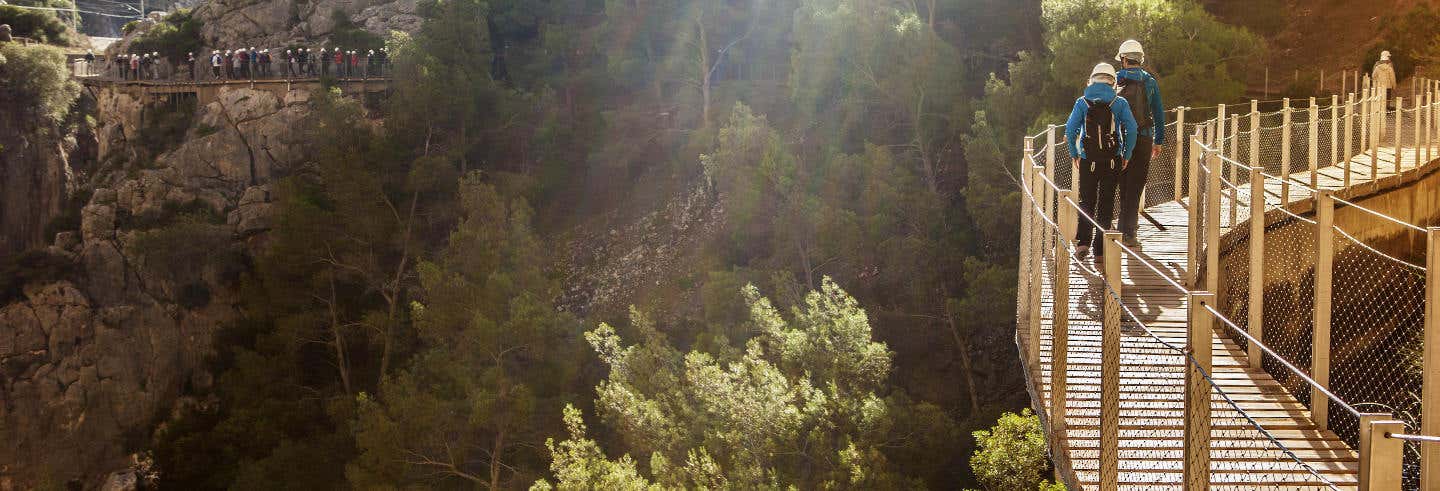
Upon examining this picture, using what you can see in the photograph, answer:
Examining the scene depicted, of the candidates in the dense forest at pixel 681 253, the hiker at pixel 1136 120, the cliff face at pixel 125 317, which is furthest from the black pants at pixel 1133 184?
the cliff face at pixel 125 317

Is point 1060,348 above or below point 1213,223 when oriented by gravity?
below

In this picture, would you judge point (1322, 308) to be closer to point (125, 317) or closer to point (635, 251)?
point (635, 251)

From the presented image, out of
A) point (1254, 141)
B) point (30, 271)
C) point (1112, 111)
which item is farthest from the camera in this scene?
point (30, 271)

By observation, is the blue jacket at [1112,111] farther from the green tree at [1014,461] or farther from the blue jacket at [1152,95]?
the green tree at [1014,461]

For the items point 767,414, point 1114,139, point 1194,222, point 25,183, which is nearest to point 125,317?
point 25,183

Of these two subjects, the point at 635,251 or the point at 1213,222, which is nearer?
the point at 1213,222

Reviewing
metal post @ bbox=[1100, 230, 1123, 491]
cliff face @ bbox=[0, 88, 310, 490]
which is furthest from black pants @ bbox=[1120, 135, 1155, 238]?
cliff face @ bbox=[0, 88, 310, 490]
